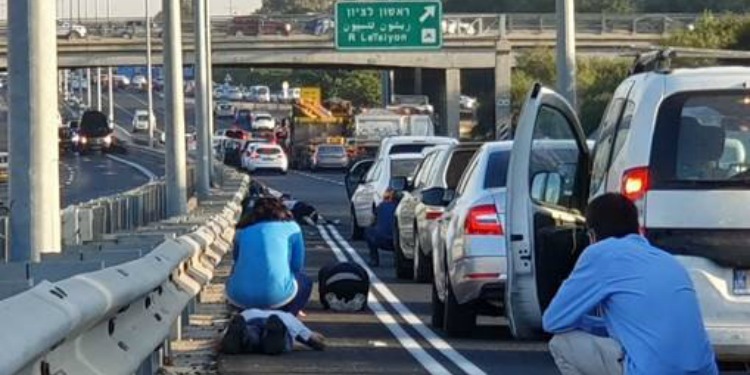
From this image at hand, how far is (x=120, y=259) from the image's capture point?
1317 centimetres

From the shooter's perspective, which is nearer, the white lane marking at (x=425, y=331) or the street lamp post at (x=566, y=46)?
the white lane marking at (x=425, y=331)

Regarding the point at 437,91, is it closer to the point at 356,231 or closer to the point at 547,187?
the point at 356,231

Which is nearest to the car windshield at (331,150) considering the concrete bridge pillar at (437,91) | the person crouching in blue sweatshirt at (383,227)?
the concrete bridge pillar at (437,91)

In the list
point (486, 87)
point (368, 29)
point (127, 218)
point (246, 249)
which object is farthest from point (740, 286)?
point (486, 87)


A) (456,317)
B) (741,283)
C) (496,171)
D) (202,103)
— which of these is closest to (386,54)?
(202,103)

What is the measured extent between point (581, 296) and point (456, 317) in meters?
8.92

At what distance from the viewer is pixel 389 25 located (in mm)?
59625

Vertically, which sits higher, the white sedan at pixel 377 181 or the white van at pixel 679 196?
the white van at pixel 679 196

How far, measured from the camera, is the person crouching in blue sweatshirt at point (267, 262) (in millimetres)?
16234

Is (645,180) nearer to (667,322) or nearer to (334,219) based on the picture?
(667,322)

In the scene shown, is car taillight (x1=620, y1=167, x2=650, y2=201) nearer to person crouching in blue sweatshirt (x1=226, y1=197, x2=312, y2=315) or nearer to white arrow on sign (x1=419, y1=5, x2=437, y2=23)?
person crouching in blue sweatshirt (x1=226, y1=197, x2=312, y2=315)

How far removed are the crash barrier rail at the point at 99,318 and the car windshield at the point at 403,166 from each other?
15714mm

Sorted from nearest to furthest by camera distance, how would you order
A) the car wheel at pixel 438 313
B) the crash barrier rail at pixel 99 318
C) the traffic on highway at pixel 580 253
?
the crash barrier rail at pixel 99 318, the traffic on highway at pixel 580 253, the car wheel at pixel 438 313

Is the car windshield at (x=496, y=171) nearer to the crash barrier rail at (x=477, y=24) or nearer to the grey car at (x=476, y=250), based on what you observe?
the grey car at (x=476, y=250)
